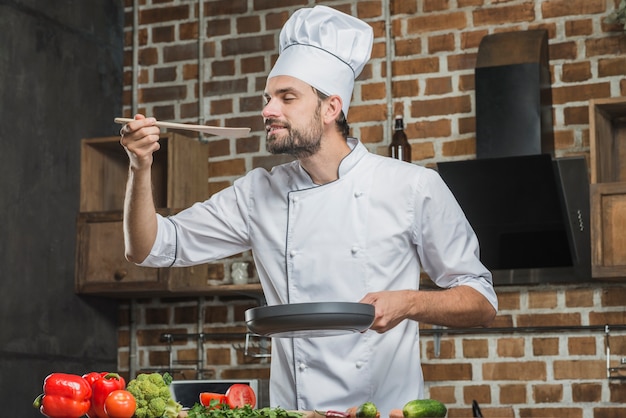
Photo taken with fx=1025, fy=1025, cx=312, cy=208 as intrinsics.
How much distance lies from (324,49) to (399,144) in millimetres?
1428

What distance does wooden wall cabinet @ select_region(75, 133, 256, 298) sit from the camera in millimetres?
4039

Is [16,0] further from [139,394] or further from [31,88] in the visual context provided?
[139,394]

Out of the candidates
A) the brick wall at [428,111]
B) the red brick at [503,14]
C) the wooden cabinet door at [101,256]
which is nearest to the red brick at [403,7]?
the brick wall at [428,111]

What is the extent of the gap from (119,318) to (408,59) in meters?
1.67

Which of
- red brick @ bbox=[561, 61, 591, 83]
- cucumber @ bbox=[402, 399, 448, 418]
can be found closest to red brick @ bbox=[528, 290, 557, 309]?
red brick @ bbox=[561, 61, 591, 83]

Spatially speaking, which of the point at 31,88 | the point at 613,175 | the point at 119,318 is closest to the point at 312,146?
the point at 613,175

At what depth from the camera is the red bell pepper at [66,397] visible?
1.82 m

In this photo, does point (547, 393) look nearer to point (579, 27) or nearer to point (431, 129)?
point (431, 129)

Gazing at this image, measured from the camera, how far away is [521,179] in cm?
361

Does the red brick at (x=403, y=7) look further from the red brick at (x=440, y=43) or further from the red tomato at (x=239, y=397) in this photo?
the red tomato at (x=239, y=397)

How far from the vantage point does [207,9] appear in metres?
4.47

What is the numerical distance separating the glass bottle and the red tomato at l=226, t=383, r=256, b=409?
6.46 ft

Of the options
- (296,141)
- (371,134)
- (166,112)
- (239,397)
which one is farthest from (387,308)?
(166,112)

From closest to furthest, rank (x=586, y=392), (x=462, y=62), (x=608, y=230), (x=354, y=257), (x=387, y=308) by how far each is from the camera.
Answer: (x=387, y=308)
(x=354, y=257)
(x=608, y=230)
(x=586, y=392)
(x=462, y=62)
